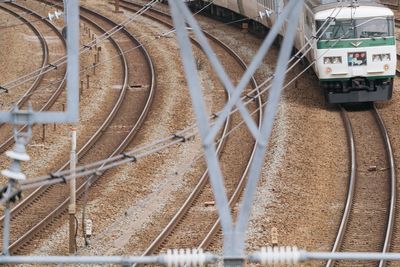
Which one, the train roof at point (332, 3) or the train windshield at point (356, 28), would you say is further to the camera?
the train roof at point (332, 3)

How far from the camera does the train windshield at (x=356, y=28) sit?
25797 mm

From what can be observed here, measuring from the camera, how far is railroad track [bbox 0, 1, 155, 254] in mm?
18000

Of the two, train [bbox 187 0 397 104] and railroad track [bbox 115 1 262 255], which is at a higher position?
train [bbox 187 0 397 104]

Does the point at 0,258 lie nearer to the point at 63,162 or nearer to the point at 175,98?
the point at 63,162

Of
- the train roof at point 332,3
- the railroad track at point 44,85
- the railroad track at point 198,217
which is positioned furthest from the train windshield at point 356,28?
the railroad track at point 44,85

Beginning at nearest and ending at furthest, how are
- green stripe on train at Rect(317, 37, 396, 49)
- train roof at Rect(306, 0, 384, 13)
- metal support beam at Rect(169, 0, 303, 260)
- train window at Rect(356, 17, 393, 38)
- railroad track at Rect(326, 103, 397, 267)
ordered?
metal support beam at Rect(169, 0, 303, 260)
railroad track at Rect(326, 103, 397, 267)
green stripe on train at Rect(317, 37, 396, 49)
train window at Rect(356, 17, 393, 38)
train roof at Rect(306, 0, 384, 13)

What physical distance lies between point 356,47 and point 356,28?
45cm

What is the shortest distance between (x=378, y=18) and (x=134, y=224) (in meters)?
10.4

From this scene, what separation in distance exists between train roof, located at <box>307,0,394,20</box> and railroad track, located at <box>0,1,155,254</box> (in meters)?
4.72

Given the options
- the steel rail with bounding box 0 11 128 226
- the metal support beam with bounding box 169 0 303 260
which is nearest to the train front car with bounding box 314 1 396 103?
the steel rail with bounding box 0 11 128 226

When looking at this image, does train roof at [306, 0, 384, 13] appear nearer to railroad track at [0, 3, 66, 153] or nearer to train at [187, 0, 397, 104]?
train at [187, 0, 397, 104]

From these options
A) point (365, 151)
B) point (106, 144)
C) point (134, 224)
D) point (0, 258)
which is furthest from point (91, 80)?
point (0, 258)

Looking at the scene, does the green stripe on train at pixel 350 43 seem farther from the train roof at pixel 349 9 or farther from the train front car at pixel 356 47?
the train roof at pixel 349 9

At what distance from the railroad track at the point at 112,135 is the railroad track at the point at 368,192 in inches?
183
